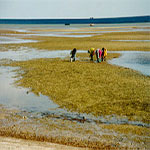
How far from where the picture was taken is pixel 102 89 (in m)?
13.8

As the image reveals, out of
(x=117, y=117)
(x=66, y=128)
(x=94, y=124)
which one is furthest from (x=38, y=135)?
(x=117, y=117)

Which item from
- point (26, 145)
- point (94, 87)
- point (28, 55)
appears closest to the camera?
point (26, 145)

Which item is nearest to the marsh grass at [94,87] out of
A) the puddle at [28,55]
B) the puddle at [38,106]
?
the puddle at [38,106]

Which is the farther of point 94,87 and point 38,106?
point 94,87

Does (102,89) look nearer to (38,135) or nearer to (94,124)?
(94,124)

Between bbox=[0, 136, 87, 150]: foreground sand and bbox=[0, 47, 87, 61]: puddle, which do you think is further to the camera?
bbox=[0, 47, 87, 61]: puddle

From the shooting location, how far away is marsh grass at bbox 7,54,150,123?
11.0 metres

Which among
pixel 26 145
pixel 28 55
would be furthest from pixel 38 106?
pixel 28 55

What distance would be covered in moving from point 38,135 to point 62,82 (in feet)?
23.6

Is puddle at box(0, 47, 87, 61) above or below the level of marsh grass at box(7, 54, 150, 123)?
above

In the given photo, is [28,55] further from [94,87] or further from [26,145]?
[26,145]

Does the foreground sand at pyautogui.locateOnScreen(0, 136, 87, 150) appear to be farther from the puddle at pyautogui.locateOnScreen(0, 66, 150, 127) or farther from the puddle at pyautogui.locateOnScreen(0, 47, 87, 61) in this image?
the puddle at pyautogui.locateOnScreen(0, 47, 87, 61)

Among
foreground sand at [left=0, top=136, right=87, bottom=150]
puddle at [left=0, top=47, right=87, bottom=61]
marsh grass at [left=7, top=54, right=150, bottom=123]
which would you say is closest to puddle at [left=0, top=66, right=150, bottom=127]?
marsh grass at [left=7, top=54, right=150, bottom=123]

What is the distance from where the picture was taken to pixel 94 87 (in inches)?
558
